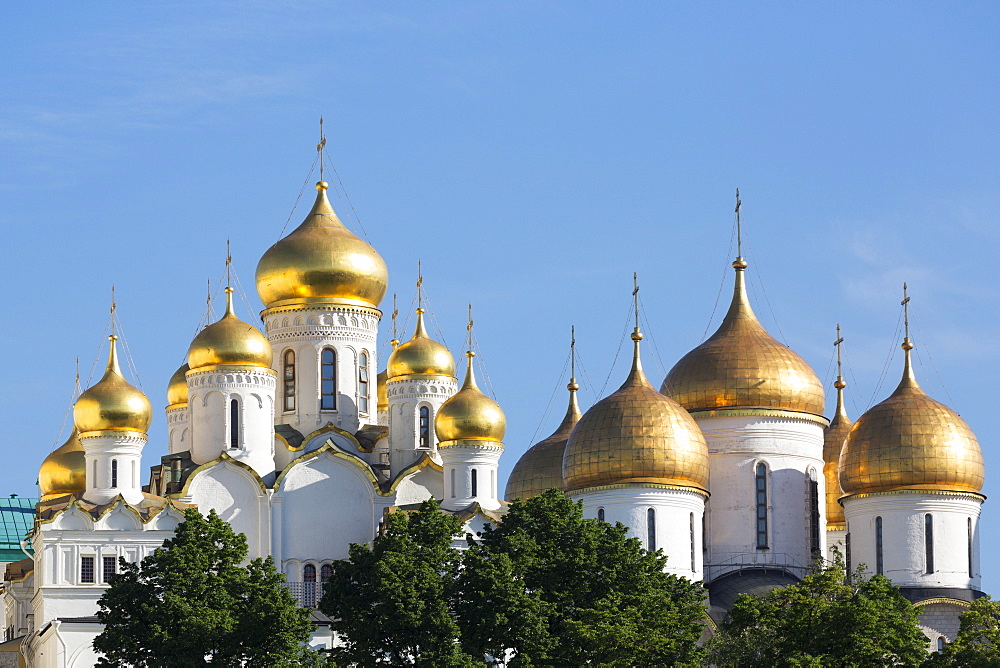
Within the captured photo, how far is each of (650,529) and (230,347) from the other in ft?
34.3

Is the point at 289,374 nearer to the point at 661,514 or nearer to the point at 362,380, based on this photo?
the point at 362,380

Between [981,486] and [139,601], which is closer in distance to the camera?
[139,601]

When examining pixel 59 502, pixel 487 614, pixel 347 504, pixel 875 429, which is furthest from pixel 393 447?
pixel 487 614

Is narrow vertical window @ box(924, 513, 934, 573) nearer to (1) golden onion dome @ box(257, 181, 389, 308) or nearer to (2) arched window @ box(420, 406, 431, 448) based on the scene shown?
(2) arched window @ box(420, 406, 431, 448)

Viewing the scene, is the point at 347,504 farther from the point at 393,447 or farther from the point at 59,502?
the point at 59,502

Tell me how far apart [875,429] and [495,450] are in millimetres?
8470

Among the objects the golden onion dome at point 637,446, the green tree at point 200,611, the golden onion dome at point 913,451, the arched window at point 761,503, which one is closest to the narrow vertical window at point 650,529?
the golden onion dome at point 637,446

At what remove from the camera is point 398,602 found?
40.8 metres

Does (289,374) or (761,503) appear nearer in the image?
(761,503)

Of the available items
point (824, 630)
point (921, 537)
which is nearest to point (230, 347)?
point (921, 537)

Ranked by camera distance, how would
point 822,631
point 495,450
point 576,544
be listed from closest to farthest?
point 822,631
point 576,544
point 495,450

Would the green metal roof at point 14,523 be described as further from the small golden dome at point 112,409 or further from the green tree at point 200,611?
the green tree at point 200,611

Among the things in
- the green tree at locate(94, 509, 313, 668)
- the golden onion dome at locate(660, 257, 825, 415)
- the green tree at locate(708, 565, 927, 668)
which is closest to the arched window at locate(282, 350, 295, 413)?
the golden onion dome at locate(660, 257, 825, 415)

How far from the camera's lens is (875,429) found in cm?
5075
